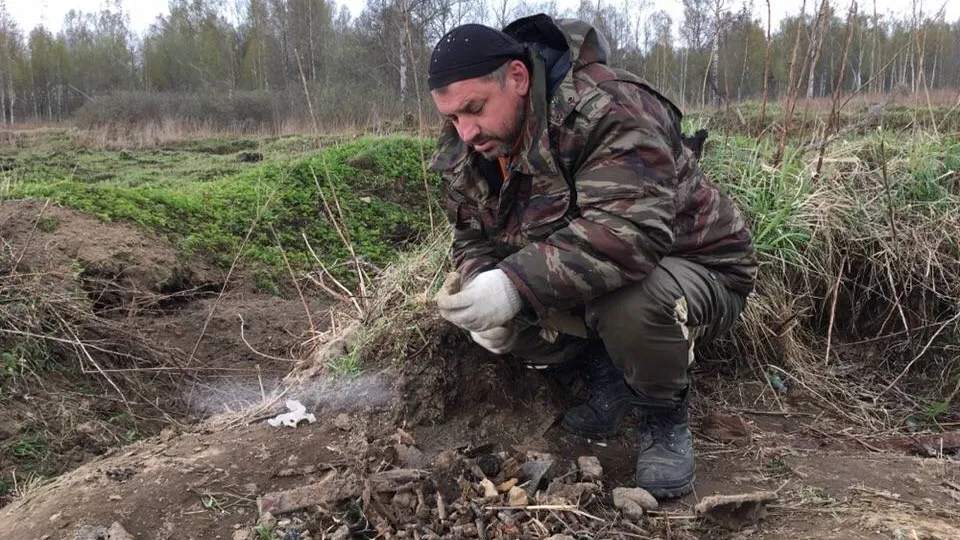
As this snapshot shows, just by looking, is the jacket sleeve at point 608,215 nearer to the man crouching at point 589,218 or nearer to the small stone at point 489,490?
the man crouching at point 589,218

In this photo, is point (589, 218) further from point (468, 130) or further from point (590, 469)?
point (590, 469)

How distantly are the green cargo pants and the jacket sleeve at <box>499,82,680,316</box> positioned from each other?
8cm

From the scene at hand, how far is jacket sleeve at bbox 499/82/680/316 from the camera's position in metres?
1.74

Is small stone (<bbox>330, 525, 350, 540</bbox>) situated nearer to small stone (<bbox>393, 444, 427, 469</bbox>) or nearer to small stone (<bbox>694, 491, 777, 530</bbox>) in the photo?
small stone (<bbox>393, 444, 427, 469</bbox>)

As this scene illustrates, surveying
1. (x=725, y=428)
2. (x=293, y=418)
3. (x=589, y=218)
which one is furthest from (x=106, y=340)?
(x=725, y=428)

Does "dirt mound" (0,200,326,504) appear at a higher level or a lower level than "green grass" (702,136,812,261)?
lower

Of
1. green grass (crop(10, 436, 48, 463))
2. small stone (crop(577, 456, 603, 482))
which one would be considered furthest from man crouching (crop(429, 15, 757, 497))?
green grass (crop(10, 436, 48, 463))

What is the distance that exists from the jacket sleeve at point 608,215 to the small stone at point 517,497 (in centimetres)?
45

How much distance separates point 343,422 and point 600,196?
3.82 ft

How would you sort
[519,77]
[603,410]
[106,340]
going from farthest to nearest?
[106,340] → [603,410] → [519,77]

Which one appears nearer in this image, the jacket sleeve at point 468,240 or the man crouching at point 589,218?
the man crouching at point 589,218

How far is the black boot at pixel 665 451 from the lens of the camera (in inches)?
75.3

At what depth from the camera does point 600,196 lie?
1763mm

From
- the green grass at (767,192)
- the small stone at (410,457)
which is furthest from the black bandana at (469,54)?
the green grass at (767,192)
